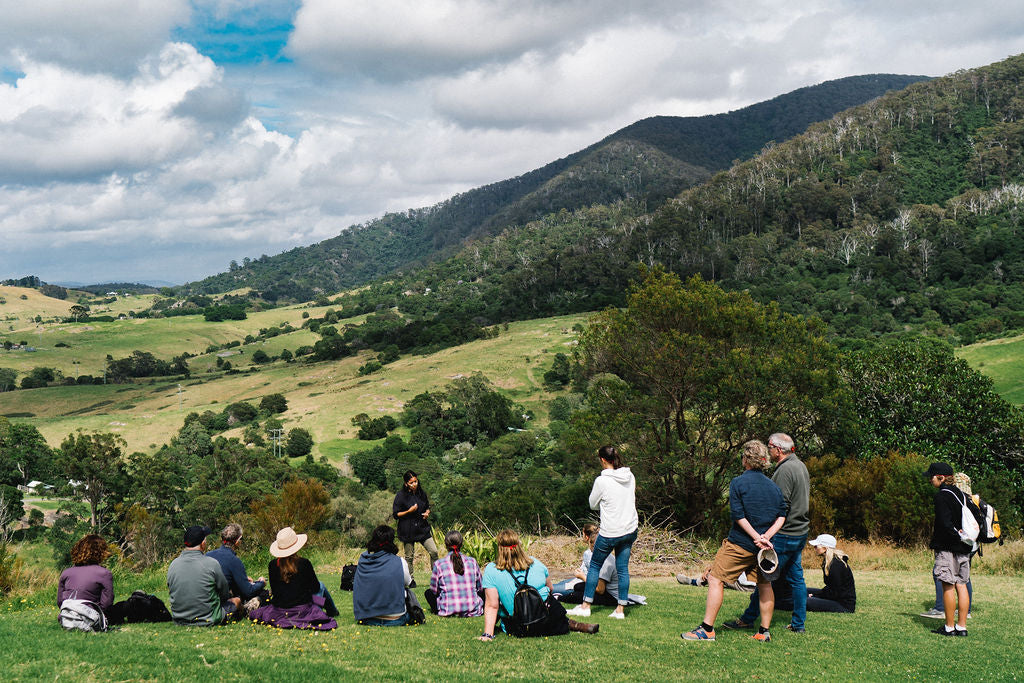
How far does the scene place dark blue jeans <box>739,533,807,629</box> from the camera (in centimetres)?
620

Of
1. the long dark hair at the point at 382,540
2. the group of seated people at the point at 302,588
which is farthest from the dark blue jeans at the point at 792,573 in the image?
the long dark hair at the point at 382,540

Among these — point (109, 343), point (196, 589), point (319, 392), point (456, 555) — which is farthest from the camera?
point (109, 343)

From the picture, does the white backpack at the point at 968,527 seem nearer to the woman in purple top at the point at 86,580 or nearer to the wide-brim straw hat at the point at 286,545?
the wide-brim straw hat at the point at 286,545

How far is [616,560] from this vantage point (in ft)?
23.4

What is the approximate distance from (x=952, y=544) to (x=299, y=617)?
7000mm

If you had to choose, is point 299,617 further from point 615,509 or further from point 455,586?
point 615,509

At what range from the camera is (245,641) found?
5.95m

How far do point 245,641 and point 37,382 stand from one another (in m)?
179

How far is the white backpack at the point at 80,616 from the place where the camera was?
6102 millimetres

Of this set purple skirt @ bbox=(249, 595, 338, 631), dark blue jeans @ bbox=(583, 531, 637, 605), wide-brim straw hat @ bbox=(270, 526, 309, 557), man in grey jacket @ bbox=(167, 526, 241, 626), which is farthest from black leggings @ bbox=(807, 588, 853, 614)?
man in grey jacket @ bbox=(167, 526, 241, 626)

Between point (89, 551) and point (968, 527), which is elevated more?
point (89, 551)

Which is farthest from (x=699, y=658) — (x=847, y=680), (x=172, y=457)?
(x=172, y=457)

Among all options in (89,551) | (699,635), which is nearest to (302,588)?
(89,551)

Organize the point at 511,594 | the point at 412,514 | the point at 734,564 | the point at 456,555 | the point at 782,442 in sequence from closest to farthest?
the point at 734,564, the point at 782,442, the point at 511,594, the point at 456,555, the point at 412,514
